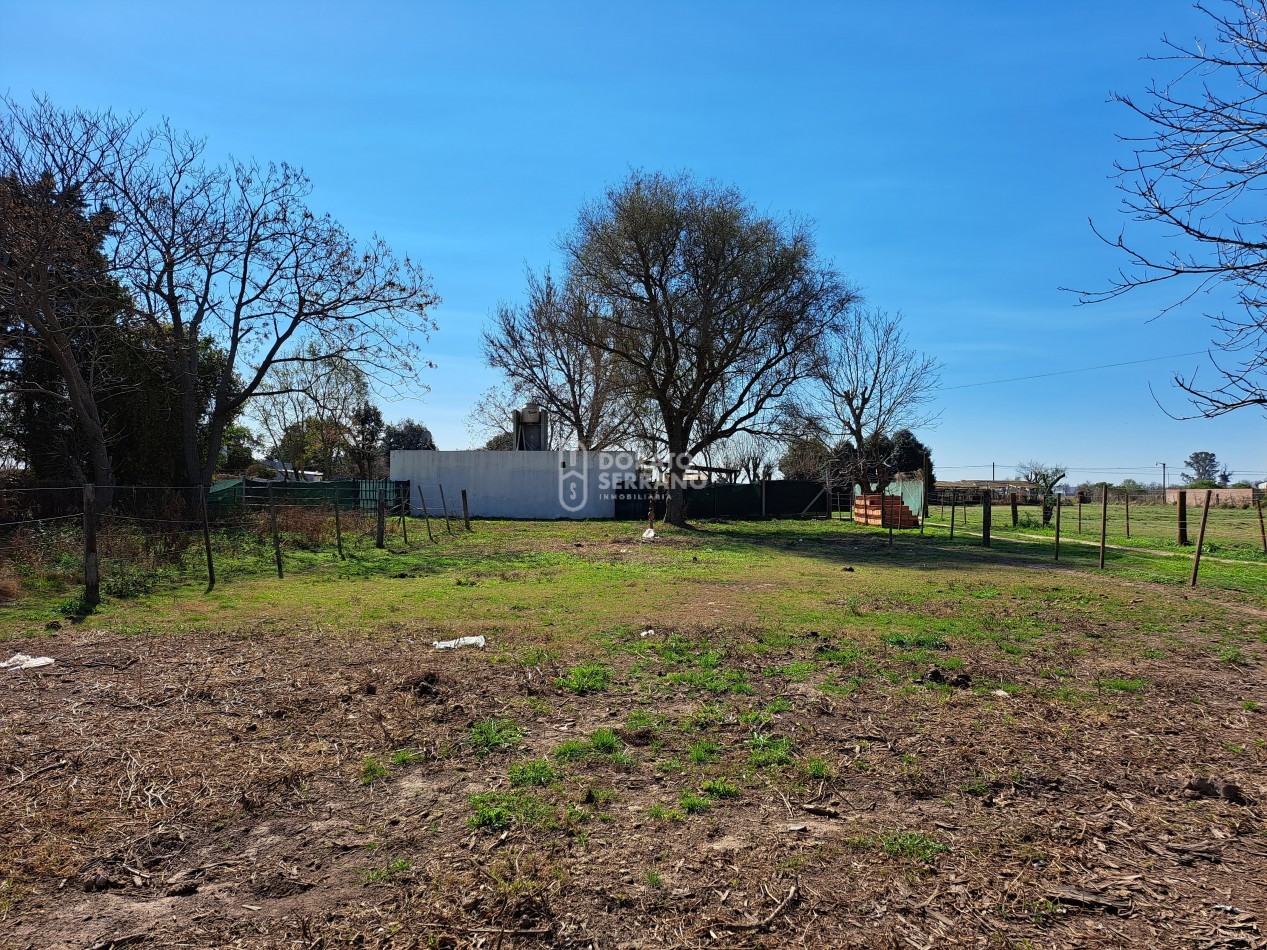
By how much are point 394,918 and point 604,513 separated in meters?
30.5

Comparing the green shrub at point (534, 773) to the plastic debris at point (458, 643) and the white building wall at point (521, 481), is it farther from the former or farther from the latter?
the white building wall at point (521, 481)

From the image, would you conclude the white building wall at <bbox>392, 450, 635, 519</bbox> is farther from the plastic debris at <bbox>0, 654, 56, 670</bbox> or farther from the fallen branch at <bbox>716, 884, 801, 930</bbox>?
the fallen branch at <bbox>716, 884, 801, 930</bbox>

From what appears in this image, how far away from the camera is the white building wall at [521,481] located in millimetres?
32438

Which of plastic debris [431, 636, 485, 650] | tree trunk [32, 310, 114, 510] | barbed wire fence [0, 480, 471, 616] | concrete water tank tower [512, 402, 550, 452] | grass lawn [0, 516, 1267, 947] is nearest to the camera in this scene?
grass lawn [0, 516, 1267, 947]

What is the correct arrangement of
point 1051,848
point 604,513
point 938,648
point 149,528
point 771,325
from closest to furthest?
point 1051,848 → point 938,648 → point 149,528 → point 771,325 → point 604,513

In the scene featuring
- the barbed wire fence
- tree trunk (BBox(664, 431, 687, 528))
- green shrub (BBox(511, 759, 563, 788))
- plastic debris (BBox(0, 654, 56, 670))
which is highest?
tree trunk (BBox(664, 431, 687, 528))

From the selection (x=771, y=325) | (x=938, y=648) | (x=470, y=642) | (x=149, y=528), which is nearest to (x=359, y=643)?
(x=470, y=642)

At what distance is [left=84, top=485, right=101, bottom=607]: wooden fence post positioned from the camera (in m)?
9.00

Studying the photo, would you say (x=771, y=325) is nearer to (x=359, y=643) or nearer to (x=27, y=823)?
(x=359, y=643)

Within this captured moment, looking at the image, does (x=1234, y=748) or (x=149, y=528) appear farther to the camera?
(x=149, y=528)

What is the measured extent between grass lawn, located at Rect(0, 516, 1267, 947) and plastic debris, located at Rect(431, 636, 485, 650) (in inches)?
9.3

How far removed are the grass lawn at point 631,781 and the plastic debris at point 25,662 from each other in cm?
15

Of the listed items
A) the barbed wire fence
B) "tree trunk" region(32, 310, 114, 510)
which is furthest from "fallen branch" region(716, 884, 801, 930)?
"tree trunk" region(32, 310, 114, 510)

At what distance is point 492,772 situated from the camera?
4.04 metres
